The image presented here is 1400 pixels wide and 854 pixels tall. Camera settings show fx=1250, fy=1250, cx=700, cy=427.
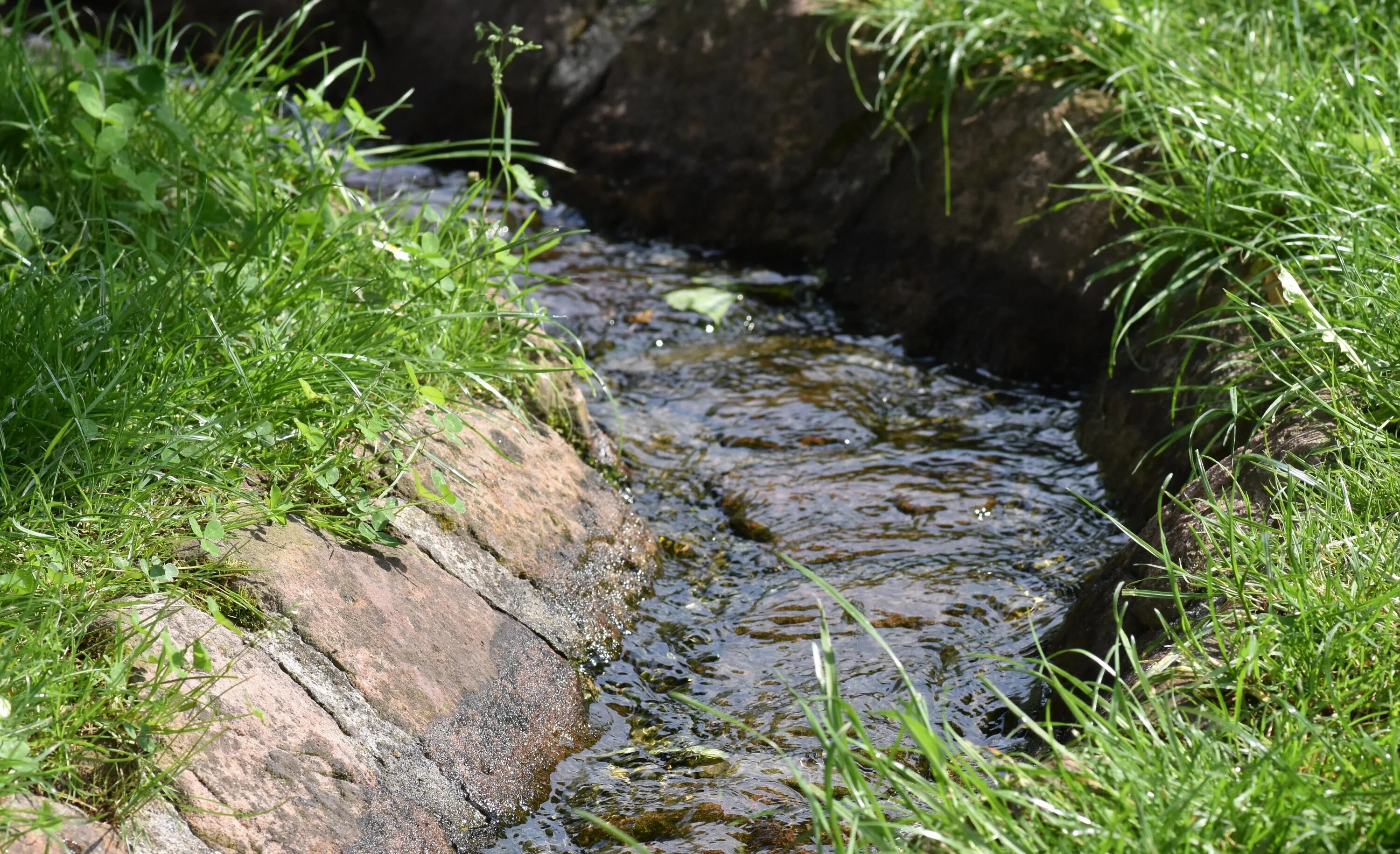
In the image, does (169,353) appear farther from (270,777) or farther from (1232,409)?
(1232,409)

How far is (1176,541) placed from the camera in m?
2.76

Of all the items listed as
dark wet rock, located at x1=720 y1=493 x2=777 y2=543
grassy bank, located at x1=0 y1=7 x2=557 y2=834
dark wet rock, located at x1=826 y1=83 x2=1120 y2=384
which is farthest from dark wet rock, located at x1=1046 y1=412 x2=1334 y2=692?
grassy bank, located at x1=0 y1=7 x2=557 y2=834

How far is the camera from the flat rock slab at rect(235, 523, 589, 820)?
244cm

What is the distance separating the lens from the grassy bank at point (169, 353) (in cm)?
209

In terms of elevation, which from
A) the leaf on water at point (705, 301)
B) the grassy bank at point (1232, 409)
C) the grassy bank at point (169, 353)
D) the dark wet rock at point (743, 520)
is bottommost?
the dark wet rock at point (743, 520)

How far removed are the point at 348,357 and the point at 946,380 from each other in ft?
7.81

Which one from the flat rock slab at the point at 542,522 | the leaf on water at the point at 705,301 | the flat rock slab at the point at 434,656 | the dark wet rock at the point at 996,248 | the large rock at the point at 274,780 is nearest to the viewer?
the large rock at the point at 274,780

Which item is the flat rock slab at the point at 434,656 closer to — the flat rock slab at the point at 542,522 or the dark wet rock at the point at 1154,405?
the flat rock slab at the point at 542,522

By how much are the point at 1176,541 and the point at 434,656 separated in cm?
162

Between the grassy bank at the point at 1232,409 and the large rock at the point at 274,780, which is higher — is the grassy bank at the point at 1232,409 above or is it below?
above

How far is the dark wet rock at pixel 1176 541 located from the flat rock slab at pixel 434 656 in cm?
113

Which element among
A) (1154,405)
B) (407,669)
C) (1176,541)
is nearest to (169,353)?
(407,669)

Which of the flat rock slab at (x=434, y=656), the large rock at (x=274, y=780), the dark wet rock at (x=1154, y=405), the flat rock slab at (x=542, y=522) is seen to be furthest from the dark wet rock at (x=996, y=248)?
the large rock at (x=274, y=780)

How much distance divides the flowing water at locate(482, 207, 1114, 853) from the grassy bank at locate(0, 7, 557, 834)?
0.70m
